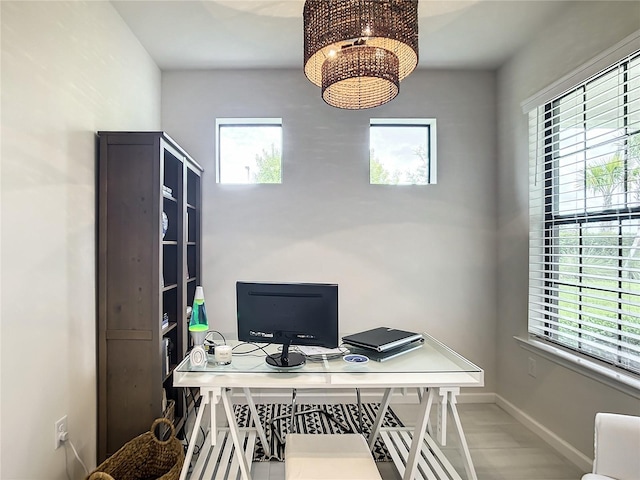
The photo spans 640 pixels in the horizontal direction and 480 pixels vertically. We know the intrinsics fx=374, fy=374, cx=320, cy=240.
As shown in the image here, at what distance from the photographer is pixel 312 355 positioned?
190 cm

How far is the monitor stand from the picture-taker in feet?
5.75

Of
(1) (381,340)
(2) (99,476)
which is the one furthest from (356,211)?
(2) (99,476)

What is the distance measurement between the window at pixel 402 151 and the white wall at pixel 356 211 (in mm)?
134

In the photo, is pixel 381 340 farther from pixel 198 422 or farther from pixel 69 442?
pixel 69 442

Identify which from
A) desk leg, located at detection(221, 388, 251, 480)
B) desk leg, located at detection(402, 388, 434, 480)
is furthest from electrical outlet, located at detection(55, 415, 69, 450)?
desk leg, located at detection(402, 388, 434, 480)

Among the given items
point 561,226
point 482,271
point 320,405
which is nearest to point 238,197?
point 320,405

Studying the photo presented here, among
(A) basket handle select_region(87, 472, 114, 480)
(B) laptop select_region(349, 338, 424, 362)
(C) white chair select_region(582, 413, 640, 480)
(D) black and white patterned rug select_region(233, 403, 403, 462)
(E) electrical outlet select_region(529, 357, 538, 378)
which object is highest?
(B) laptop select_region(349, 338, 424, 362)

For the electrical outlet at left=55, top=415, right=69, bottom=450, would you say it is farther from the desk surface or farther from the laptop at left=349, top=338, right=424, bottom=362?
the laptop at left=349, top=338, right=424, bottom=362

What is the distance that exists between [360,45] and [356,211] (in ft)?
5.20

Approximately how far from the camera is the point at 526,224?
110 inches

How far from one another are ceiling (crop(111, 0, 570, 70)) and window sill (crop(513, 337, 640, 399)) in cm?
217

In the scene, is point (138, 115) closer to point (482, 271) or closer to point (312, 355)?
point (312, 355)

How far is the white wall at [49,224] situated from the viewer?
150 cm

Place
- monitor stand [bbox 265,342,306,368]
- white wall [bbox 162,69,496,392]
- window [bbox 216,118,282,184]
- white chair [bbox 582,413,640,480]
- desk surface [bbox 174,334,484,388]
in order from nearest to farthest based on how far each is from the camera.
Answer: white chair [bbox 582,413,640,480] < desk surface [bbox 174,334,484,388] < monitor stand [bbox 265,342,306,368] < white wall [bbox 162,69,496,392] < window [bbox 216,118,282,184]
